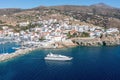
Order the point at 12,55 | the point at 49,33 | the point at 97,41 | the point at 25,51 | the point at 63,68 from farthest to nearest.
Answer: the point at 49,33 → the point at 97,41 → the point at 25,51 → the point at 12,55 → the point at 63,68

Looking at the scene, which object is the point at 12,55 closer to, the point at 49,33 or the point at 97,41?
the point at 97,41

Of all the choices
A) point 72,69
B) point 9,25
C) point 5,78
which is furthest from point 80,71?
point 9,25

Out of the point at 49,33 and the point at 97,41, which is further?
the point at 49,33

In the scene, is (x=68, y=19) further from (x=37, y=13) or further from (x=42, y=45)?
(x=42, y=45)

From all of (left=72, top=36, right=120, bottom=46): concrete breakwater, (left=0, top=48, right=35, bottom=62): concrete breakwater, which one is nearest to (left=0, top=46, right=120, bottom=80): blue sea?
(left=0, top=48, right=35, bottom=62): concrete breakwater

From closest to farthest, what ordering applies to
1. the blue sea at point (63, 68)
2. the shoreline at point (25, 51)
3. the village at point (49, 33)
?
the blue sea at point (63, 68) → the shoreline at point (25, 51) → the village at point (49, 33)

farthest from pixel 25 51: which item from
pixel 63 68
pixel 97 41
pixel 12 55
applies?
pixel 97 41

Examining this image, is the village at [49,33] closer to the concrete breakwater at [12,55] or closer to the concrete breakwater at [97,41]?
the concrete breakwater at [97,41]

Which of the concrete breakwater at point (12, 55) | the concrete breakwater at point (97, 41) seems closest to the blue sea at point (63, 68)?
the concrete breakwater at point (12, 55)
